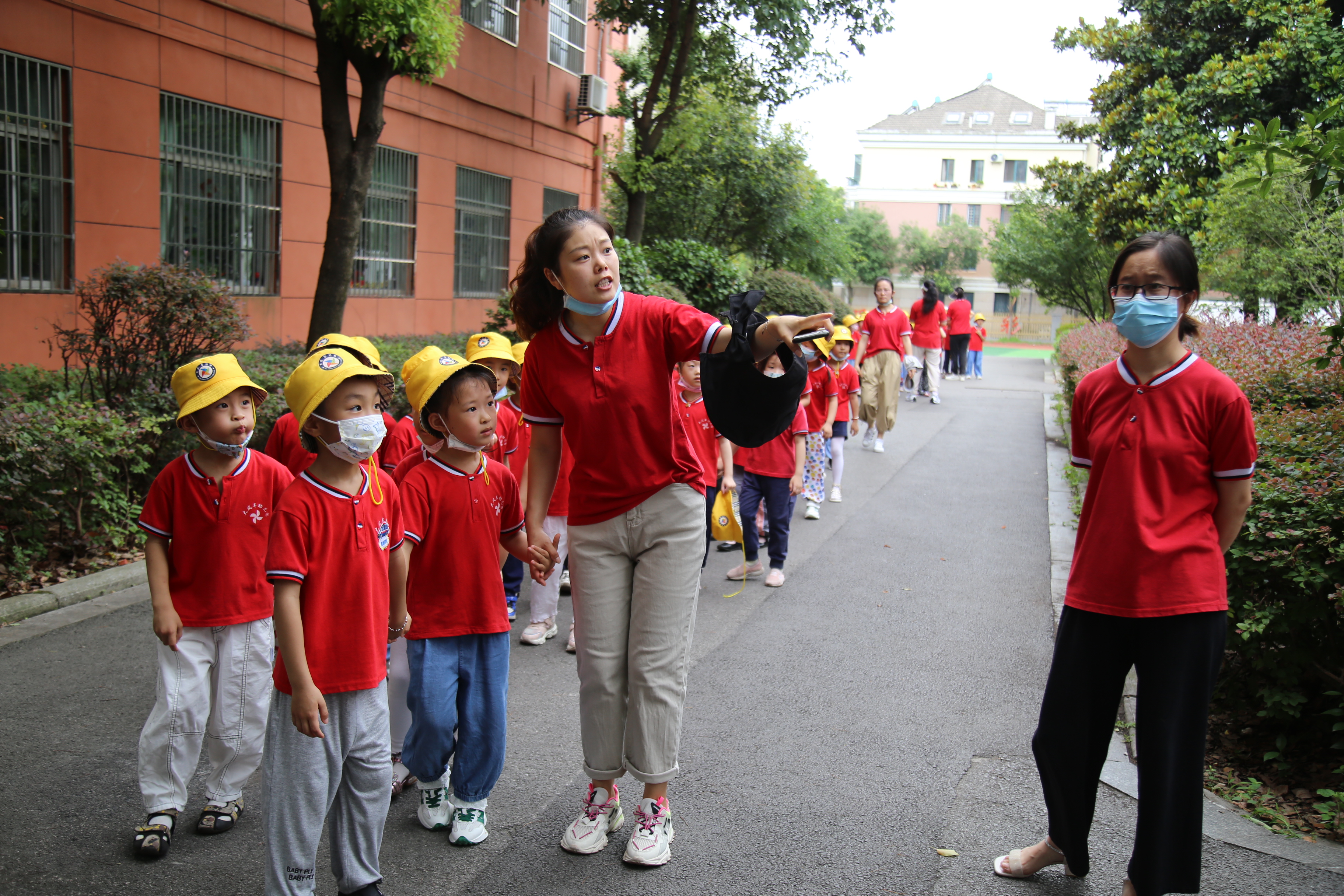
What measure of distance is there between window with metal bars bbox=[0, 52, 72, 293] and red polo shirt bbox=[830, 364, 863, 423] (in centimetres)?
739

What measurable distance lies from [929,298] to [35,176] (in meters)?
12.2

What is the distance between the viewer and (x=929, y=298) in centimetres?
1659

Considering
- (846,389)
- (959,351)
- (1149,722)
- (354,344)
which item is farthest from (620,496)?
(959,351)

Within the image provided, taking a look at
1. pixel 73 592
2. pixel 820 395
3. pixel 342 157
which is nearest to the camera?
pixel 73 592

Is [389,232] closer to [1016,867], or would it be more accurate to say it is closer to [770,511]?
[770,511]

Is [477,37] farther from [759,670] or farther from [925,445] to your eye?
[759,670]

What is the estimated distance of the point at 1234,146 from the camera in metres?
4.28

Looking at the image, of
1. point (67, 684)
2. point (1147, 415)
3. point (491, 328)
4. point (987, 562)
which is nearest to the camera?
point (1147, 415)

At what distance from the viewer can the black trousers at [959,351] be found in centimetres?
2377

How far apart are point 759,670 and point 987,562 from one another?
3.18m

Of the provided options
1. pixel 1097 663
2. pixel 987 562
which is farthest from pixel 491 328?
pixel 1097 663

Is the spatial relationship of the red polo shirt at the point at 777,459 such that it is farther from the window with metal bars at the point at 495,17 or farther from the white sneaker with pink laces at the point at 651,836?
the window with metal bars at the point at 495,17

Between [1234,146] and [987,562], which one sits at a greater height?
[1234,146]

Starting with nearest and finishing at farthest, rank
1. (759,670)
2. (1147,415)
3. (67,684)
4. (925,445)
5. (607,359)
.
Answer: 1. (1147,415)
2. (607,359)
3. (67,684)
4. (759,670)
5. (925,445)
